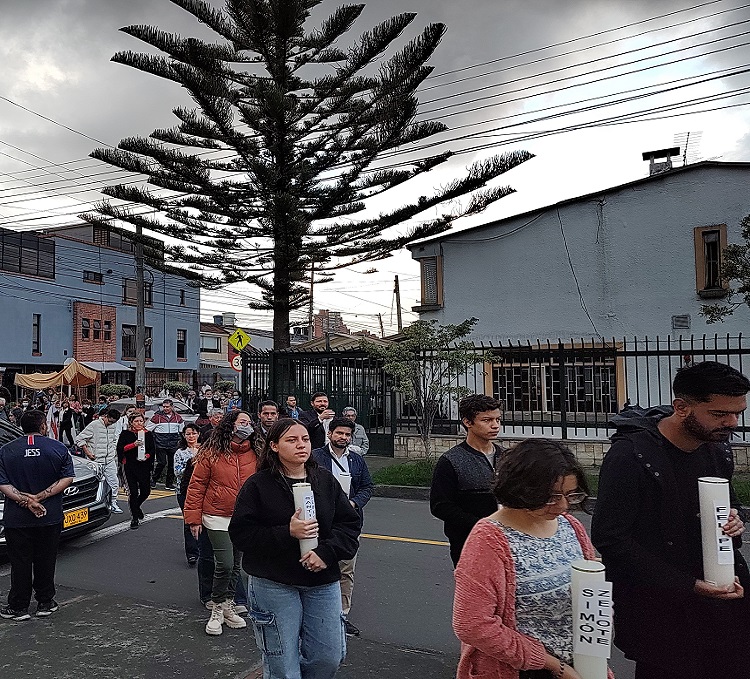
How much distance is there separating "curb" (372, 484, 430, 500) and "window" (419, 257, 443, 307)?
28.0ft

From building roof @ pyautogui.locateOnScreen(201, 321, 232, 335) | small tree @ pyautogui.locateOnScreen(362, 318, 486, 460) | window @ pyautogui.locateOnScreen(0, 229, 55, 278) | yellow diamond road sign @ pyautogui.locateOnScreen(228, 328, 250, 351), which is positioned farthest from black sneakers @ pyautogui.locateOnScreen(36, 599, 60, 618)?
building roof @ pyautogui.locateOnScreen(201, 321, 232, 335)

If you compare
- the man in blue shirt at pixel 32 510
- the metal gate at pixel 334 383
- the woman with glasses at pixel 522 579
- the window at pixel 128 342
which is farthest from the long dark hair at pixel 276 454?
the window at pixel 128 342

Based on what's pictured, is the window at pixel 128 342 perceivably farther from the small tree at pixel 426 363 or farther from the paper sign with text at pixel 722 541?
the paper sign with text at pixel 722 541

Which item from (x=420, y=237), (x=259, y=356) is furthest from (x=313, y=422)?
(x=420, y=237)

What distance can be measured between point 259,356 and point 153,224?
4942 millimetres

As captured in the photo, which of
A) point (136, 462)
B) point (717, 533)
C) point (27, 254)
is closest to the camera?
point (717, 533)

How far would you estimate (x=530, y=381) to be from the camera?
13070 mm

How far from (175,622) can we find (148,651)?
525 mm

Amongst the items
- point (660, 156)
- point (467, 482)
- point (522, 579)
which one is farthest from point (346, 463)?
point (660, 156)

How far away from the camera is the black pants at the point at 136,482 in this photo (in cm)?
875

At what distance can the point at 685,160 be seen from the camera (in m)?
18.9

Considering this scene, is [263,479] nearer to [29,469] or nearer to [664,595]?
[664,595]

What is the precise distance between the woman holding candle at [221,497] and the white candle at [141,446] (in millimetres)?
4022

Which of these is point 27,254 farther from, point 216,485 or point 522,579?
point 522,579
